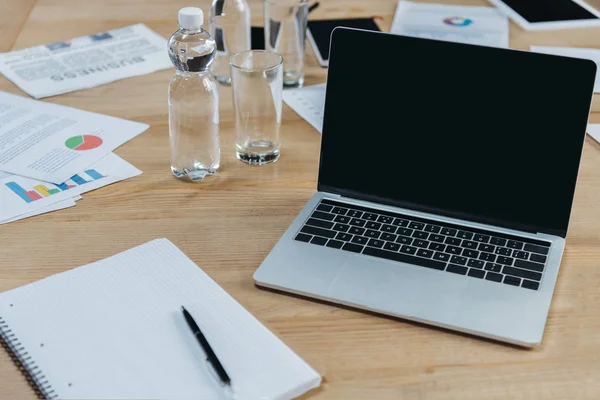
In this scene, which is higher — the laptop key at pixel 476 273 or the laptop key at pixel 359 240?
the laptop key at pixel 476 273

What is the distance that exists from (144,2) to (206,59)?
0.83 metres

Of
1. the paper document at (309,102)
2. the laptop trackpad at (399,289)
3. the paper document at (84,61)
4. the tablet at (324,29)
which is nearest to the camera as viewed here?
the laptop trackpad at (399,289)

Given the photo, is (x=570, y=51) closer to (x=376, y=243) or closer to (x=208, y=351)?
(x=376, y=243)

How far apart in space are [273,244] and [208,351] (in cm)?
23

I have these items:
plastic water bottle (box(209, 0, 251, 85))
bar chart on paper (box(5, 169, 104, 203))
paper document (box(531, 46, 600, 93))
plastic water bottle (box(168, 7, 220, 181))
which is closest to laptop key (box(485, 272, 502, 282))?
plastic water bottle (box(168, 7, 220, 181))

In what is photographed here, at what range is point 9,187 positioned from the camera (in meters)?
1.08

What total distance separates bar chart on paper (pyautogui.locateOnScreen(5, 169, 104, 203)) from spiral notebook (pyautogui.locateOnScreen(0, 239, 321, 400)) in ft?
0.70

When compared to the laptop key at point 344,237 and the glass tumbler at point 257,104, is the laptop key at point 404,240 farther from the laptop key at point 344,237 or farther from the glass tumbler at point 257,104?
the glass tumbler at point 257,104

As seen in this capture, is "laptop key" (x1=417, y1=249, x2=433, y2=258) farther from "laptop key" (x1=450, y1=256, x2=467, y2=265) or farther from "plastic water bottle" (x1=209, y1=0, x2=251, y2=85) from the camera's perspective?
"plastic water bottle" (x1=209, y1=0, x2=251, y2=85)

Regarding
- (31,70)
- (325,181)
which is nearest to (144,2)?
(31,70)

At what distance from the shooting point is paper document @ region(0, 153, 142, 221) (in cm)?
104

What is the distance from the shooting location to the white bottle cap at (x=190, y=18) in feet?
3.32

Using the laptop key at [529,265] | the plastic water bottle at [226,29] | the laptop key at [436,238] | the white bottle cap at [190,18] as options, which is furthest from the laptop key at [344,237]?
the plastic water bottle at [226,29]

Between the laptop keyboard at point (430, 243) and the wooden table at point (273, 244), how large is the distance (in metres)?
0.05
